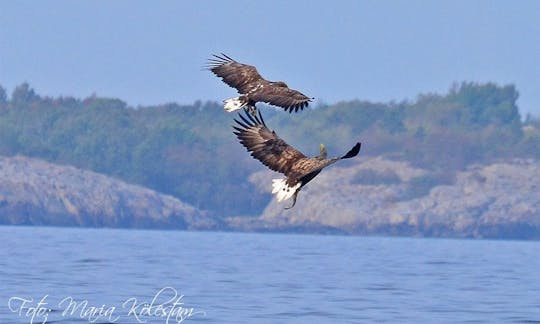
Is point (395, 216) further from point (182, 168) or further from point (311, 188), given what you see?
point (182, 168)

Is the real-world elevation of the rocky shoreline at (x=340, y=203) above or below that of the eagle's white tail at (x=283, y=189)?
above

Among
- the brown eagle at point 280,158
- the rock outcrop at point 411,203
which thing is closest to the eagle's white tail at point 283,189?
the brown eagle at point 280,158

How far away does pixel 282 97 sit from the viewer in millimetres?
31812

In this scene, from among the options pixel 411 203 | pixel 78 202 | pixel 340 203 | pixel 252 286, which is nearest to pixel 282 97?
pixel 252 286

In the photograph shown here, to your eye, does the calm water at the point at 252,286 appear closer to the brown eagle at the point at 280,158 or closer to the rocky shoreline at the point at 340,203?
→ the brown eagle at the point at 280,158

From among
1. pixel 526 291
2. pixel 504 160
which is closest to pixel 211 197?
pixel 504 160

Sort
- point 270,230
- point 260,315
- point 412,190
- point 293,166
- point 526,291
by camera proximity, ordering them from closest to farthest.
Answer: point 293,166, point 260,315, point 526,291, point 270,230, point 412,190

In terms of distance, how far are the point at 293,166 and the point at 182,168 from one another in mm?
115986

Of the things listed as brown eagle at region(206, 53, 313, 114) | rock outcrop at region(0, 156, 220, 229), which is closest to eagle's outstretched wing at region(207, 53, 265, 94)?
brown eagle at region(206, 53, 313, 114)

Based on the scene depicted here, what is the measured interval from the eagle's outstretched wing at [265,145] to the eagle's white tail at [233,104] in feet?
1.47

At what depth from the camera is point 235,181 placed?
142875mm

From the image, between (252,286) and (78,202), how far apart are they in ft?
251

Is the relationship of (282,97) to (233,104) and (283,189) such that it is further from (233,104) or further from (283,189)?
(283,189)

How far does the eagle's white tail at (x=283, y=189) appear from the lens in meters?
29.6
